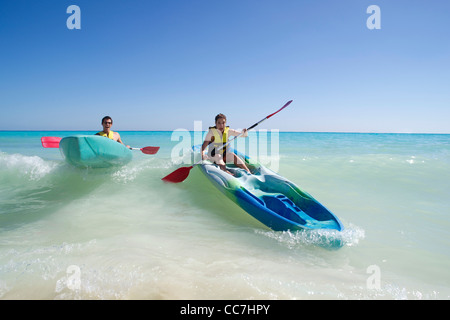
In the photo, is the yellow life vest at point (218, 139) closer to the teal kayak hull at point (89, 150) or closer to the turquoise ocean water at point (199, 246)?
the turquoise ocean water at point (199, 246)

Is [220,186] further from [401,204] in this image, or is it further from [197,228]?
[401,204]

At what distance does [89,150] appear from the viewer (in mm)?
4117

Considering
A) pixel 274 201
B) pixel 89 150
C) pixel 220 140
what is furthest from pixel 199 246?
pixel 89 150

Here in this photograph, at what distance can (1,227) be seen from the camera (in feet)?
9.12

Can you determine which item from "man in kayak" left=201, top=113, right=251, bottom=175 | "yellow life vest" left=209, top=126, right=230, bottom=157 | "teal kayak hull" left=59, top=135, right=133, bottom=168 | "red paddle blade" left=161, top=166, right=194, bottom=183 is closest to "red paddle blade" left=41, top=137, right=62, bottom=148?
"teal kayak hull" left=59, top=135, right=133, bottom=168

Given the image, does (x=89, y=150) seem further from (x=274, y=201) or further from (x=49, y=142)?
(x=274, y=201)

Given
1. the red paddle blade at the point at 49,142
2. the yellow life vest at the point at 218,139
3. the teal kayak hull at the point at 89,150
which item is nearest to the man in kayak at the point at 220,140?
the yellow life vest at the point at 218,139

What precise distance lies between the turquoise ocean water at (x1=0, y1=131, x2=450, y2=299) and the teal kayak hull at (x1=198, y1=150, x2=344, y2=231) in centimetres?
15

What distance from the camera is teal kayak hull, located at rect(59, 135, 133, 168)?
4016mm

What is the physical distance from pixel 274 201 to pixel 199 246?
1.16 meters

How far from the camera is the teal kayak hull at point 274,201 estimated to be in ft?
8.84

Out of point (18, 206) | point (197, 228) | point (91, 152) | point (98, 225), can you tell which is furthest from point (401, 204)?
point (18, 206)

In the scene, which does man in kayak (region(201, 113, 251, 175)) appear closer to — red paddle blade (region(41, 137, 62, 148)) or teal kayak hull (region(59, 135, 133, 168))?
teal kayak hull (region(59, 135, 133, 168))

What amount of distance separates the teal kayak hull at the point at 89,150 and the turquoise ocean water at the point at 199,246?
1.51 feet
